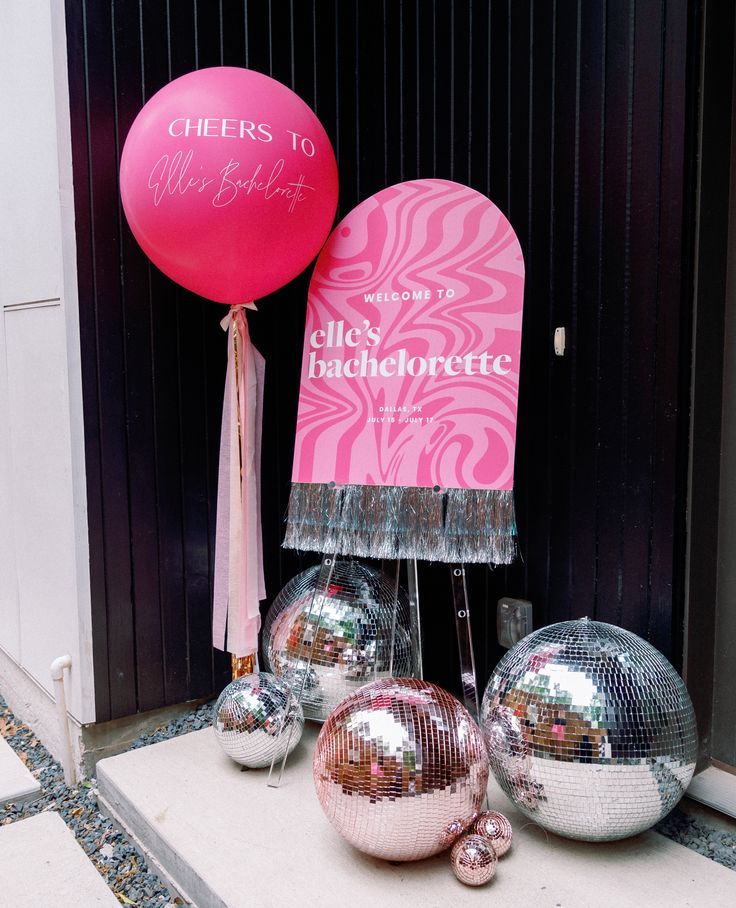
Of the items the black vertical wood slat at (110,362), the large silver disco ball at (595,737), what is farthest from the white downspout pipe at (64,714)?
the large silver disco ball at (595,737)

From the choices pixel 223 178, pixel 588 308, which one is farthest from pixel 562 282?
pixel 223 178

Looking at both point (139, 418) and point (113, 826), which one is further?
point (139, 418)

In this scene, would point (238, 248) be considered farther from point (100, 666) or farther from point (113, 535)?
point (100, 666)

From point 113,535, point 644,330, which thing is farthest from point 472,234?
point 113,535

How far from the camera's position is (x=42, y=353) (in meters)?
2.18

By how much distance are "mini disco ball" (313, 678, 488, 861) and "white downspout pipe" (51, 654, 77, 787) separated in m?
0.99

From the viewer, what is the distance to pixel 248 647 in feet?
7.09

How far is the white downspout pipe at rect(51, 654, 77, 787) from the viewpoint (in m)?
2.15

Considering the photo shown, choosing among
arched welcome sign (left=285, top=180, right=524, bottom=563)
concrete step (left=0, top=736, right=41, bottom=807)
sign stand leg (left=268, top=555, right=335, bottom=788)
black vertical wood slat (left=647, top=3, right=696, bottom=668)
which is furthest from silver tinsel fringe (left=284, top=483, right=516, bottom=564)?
concrete step (left=0, top=736, right=41, bottom=807)

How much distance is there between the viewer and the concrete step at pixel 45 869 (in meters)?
1.67

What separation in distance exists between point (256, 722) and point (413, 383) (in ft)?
3.11

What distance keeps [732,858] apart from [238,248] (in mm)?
1791

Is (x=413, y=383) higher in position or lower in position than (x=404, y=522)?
higher

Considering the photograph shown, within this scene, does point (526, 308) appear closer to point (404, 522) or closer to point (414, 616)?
point (404, 522)
